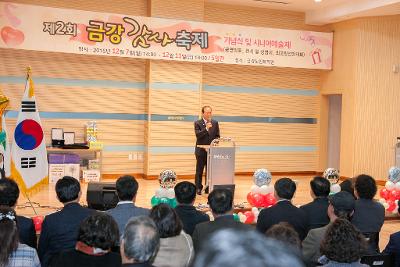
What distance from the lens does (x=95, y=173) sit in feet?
33.8

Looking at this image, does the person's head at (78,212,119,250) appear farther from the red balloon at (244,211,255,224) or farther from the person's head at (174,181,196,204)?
the red balloon at (244,211,255,224)

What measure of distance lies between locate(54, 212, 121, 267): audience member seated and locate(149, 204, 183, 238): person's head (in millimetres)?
391

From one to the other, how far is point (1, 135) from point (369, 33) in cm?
856

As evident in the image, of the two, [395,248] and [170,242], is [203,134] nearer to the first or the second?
[395,248]

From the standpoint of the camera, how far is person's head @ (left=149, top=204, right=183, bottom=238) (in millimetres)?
3062

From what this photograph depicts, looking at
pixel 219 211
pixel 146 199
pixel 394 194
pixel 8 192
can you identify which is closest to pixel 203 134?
pixel 146 199

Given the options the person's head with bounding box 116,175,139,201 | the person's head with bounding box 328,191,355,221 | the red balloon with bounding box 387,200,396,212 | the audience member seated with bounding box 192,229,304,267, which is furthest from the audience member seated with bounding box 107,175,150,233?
the red balloon with bounding box 387,200,396,212

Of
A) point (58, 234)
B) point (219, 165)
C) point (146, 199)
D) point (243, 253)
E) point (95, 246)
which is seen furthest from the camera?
point (146, 199)

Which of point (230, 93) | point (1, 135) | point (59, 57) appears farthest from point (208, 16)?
point (1, 135)

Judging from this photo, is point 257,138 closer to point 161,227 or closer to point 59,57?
point 59,57

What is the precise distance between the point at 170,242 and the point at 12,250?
3.00ft

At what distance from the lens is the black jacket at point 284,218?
13.0 feet

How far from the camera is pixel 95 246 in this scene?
8.70 ft

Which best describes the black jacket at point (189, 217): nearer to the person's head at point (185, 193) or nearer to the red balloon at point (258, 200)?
the person's head at point (185, 193)
